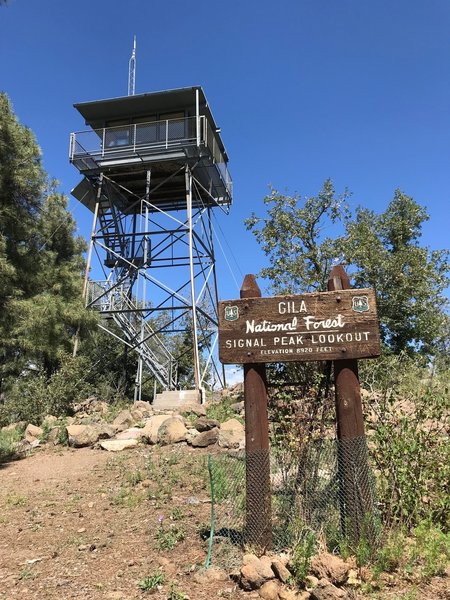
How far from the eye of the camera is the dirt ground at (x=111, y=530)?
4605mm

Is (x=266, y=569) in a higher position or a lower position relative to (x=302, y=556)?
lower

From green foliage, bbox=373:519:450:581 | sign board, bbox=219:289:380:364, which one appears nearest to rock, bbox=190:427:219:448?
sign board, bbox=219:289:380:364

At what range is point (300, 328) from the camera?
5332 mm

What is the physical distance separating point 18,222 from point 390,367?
25.8ft

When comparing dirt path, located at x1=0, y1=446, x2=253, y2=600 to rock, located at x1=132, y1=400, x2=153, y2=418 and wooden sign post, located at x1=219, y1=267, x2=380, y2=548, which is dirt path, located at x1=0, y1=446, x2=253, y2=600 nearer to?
wooden sign post, located at x1=219, y1=267, x2=380, y2=548

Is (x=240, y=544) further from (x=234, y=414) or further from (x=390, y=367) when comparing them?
(x=234, y=414)

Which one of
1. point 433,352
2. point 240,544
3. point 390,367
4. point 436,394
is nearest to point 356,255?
point 433,352

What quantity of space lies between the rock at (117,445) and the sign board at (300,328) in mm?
5985

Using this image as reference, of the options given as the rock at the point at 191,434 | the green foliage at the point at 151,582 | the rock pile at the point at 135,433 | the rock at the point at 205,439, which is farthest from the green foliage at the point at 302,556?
the rock at the point at 191,434

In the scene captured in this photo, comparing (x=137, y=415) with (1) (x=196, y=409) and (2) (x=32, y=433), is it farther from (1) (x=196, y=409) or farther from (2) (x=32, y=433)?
(2) (x=32, y=433)

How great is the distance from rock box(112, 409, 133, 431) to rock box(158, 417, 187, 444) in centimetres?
172

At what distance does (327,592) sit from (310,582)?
26cm

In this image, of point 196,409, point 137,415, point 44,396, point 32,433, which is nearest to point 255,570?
point 32,433

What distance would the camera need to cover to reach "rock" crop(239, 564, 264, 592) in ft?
14.7
